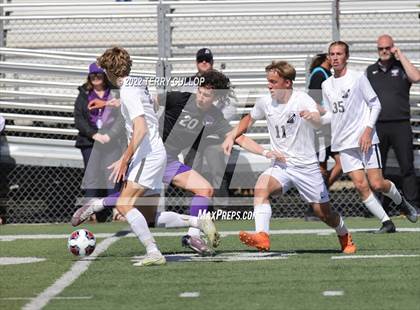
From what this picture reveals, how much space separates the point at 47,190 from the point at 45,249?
4.39 m

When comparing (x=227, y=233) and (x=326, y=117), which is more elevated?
(x=326, y=117)

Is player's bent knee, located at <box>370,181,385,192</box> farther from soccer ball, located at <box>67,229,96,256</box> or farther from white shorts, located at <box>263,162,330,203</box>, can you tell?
soccer ball, located at <box>67,229,96,256</box>

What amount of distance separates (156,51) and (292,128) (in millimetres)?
6402

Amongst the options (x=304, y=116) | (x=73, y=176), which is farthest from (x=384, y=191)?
(x=73, y=176)

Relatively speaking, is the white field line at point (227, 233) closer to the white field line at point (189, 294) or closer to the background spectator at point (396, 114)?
the background spectator at point (396, 114)

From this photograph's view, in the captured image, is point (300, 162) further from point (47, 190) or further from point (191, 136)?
point (47, 190)

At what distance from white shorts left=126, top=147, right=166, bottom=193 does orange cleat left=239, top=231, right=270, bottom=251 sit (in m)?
0.91

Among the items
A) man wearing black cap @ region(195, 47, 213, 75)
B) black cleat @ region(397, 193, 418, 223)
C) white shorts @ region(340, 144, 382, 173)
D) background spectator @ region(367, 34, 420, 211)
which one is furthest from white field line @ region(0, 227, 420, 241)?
man wearing black cap @ region(195, 47, 213, 75)

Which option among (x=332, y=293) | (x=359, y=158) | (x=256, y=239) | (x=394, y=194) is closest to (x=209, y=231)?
(x=256, y=239)

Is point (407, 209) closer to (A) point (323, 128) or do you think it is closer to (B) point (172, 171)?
(A) point (323, 128)

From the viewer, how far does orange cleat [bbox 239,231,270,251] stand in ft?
31.1

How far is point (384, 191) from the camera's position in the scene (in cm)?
1202

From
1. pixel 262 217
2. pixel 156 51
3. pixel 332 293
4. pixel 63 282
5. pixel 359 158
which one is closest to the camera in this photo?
pixel 332 293

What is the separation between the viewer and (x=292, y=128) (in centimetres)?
→ 991
